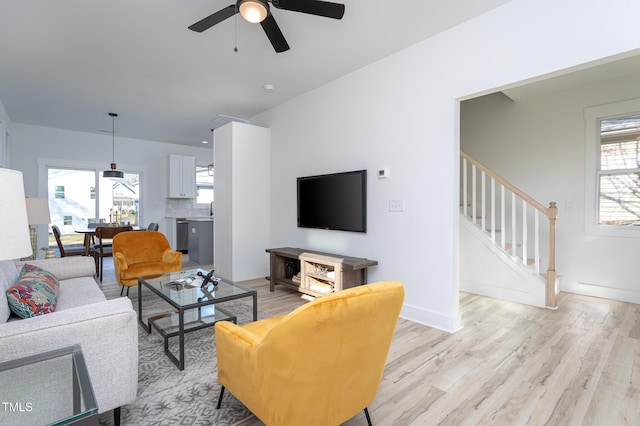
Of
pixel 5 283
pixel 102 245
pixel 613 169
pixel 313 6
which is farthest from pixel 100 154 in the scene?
pixel 613 169

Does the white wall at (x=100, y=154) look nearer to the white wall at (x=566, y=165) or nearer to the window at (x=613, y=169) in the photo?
the white wall at (x=566, y=165)

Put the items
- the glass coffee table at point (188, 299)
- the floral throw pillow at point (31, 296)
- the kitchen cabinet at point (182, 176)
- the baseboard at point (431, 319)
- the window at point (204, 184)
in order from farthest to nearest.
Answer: the window at point (204, 184)
the kitchen cabinet at point (182, 176)
the baseboard at point (431, 319)
the glass coffee table at point (188, 299)
the floral throw pillow at point (31, 296)

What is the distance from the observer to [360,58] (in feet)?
11.4

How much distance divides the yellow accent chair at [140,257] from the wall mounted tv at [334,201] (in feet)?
5.80

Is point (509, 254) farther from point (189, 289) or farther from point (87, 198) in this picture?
point (87, 198)

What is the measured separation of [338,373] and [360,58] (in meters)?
3.20

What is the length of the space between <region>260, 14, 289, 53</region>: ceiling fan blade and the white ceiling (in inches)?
14.3

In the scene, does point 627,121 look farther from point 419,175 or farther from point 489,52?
point 419,175

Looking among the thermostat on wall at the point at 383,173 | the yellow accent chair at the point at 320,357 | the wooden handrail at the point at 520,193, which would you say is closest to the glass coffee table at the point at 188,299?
the yellow accent chair at the point at 320,357

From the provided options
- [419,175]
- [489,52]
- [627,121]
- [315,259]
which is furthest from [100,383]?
[627,121]

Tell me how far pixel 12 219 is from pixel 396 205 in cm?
296

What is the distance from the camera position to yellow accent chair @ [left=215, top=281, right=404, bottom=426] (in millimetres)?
1209

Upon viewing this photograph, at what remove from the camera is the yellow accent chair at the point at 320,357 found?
1209 millimetres

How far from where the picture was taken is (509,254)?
399 centimetres
